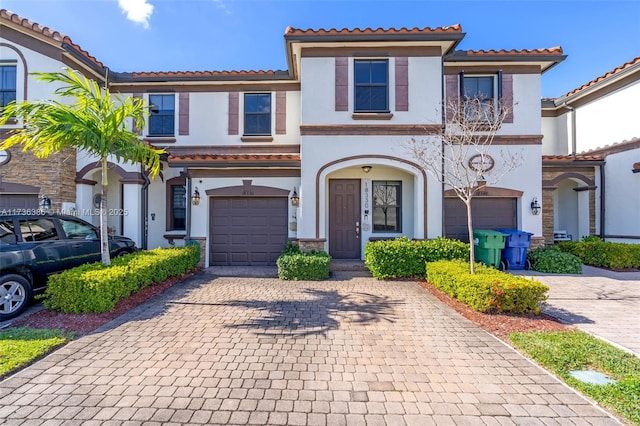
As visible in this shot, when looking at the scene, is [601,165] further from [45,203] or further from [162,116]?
[45,203]

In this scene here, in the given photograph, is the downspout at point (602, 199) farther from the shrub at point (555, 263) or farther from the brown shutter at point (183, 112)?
the brown shutter at point (183, 112)

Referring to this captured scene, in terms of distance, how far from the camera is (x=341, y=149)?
8.51m

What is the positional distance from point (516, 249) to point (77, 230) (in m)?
11.5

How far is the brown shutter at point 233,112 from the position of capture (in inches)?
424

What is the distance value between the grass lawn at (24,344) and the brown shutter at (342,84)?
787 centimetres

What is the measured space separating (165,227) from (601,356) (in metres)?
11.6

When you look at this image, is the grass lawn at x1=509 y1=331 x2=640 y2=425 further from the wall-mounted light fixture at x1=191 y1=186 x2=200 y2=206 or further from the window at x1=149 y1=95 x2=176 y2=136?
the window at x1=149 y1=95 x2=176 y2=136

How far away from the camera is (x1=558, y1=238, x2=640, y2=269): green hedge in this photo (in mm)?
8555

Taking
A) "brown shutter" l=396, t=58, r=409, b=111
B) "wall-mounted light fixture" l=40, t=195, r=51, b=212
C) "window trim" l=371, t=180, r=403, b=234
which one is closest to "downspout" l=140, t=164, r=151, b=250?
"wall-mounted light fixture" l=40, t=195, r=51, b=212

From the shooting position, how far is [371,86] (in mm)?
8602

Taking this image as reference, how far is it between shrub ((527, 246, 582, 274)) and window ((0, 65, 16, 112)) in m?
17.0

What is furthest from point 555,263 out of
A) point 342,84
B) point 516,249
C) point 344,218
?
point 342,84

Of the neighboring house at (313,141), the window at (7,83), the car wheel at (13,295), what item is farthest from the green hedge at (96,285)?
the window at (7,83)

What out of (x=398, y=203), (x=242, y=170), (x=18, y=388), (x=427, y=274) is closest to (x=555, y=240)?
(x=398, y=203)
